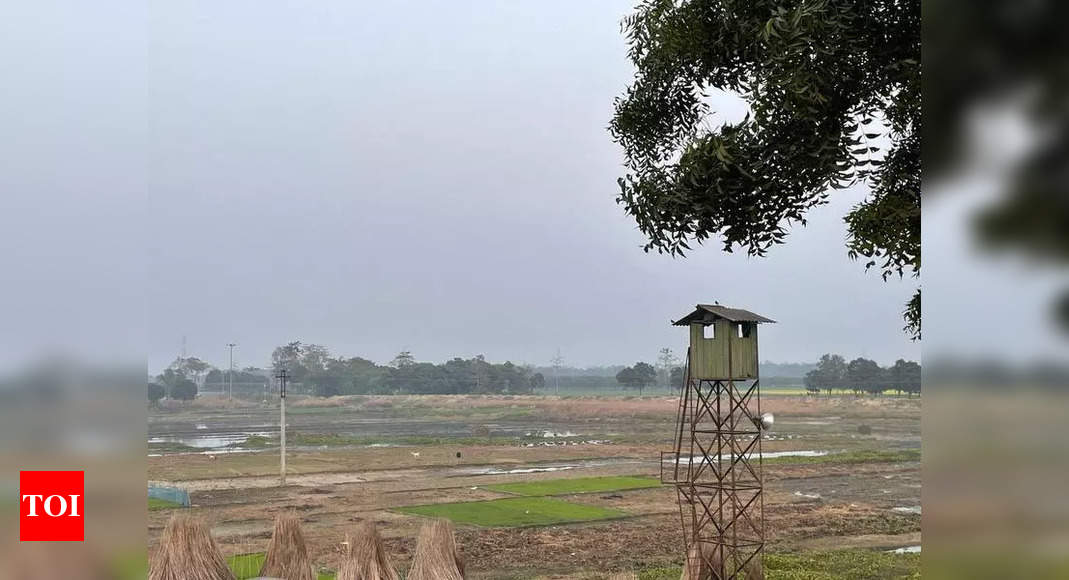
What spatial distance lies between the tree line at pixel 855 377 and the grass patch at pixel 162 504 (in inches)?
459

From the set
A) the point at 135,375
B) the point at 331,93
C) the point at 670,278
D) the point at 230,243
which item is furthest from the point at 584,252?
the point at 135,375

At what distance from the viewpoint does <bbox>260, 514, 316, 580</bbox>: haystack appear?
5.13m

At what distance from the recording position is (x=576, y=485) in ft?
50.1

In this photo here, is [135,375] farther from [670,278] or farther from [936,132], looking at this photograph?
[670,278]

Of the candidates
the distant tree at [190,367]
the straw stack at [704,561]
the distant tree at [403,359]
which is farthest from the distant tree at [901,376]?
the straw stack at [704,561]

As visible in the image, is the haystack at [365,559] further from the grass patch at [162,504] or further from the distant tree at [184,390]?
the distant tree at [184,390]

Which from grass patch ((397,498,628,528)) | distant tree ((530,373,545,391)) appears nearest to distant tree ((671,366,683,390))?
distant tree ((530,373,545,391))

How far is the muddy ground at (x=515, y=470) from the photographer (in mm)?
11844

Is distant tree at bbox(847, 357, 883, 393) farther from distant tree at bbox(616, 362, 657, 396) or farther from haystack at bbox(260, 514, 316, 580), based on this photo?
haystack at bbox(260, 514, 316, 580)

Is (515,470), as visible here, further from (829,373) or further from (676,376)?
(829,373)

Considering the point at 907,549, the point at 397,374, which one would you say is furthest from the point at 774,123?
the point at 397,374

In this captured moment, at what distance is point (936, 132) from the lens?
2.63ft

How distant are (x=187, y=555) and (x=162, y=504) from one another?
1027 centimetres

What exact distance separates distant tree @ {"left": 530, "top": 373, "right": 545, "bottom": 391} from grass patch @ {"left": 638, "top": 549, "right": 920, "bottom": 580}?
7.66m
